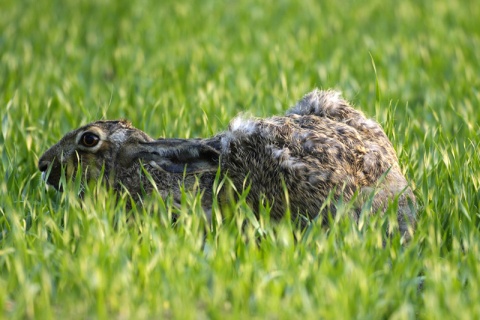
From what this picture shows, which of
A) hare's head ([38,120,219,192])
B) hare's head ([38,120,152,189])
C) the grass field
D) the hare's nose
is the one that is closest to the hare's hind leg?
the grass field

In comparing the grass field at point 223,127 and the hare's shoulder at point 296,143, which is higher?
the hare's shoulder at point 296,143

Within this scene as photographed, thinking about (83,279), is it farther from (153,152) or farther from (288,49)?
(288,49)

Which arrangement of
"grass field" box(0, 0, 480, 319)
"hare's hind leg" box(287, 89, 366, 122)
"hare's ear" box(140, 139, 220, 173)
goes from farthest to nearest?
"hare's hind leg" box(287, 89, 366, 122)
"hare's ear" box(140, 139, 220, 173)
"grass field" box(0, 0, 480, 319)

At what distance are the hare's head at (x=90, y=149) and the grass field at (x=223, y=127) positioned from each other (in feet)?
0.51

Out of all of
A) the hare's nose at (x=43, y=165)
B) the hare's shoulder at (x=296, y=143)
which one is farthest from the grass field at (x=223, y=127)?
the hare's shoulder at (x=296, y=143)

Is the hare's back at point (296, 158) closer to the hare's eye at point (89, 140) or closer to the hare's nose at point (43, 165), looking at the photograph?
the hare's eye at point (89, 140)

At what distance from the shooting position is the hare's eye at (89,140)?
169 inches

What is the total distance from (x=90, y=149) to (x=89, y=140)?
0.17ft

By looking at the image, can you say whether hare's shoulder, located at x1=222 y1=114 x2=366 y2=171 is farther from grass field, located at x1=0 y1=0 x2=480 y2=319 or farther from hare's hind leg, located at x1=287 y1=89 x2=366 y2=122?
grass field, located at x1=0 y1=0 x2=480 y2=319

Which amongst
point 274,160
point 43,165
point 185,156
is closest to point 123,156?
point 185,156

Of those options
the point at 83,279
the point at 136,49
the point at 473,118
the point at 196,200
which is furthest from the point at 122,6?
the point at 83,279

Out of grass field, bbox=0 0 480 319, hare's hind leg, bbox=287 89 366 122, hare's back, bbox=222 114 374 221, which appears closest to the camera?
grass field, bbox=0 0 480 319

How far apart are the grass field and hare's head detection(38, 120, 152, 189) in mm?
156

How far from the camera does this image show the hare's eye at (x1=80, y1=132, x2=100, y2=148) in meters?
4.28
